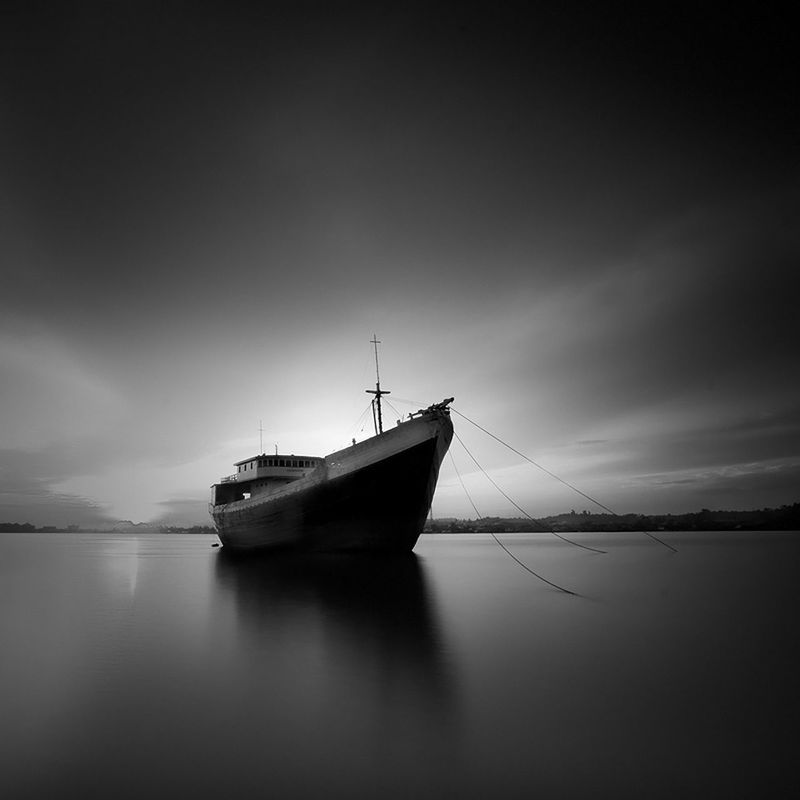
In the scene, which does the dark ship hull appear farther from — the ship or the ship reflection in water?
the ship reflection in water

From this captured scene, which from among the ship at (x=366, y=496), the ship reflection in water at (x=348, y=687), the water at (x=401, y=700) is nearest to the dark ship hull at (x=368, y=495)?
the ship at (x=366, y=496)

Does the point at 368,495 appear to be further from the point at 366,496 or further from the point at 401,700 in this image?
the point at 401,700

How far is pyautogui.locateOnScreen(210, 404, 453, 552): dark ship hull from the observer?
1989cm

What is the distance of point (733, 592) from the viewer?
54.7ft

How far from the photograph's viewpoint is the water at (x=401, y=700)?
14.0 feet

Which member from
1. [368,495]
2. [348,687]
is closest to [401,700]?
[348,687]

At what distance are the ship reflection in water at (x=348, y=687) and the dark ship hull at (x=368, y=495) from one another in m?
5.46

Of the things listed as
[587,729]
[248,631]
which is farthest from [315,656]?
[587,729]

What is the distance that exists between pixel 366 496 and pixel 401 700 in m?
14.3

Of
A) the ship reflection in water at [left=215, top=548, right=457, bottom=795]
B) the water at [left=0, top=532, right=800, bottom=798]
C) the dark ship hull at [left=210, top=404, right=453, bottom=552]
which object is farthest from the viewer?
the dark ship hull at [left=210, top=404, right=453, bottom=552]

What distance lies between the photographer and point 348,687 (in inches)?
272

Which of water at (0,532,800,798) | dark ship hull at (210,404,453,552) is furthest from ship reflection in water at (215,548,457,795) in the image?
dark ship hull at (210,404,453,552)

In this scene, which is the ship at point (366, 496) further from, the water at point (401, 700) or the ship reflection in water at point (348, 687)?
the water at point (401, 700)

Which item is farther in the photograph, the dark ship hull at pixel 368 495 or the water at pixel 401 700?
the dark ship hull at pixel 368 495
